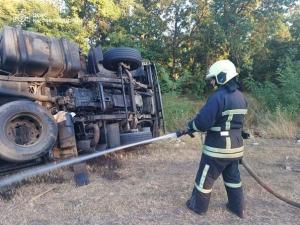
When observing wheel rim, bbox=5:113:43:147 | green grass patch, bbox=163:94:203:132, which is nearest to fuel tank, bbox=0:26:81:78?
wheel rim, bbox=5:113:43:147

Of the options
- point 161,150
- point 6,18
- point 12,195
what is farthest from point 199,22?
point 12,195

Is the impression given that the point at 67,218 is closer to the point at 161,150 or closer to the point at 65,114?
the point at 65,114

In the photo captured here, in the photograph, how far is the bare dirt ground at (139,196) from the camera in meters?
3.83

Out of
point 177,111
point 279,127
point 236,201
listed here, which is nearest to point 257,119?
point 279,127

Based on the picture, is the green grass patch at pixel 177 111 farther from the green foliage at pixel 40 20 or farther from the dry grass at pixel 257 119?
the green foliage at pixel 40 20

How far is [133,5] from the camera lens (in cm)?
1431

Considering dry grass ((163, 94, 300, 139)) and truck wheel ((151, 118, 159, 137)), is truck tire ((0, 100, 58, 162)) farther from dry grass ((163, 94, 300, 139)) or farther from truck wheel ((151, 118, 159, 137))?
dry grass ((163, 94, 300, 139))

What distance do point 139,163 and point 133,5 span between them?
9.47 meters

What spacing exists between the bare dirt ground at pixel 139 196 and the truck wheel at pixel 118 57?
1648 mm

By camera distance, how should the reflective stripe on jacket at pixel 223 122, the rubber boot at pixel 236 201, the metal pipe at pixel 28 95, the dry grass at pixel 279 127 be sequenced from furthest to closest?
the dry grass at pixel 279 127 < the metal pipe at pixel 28 95 < the rubber boot at pixel 236 201 < the reflective stripe on jacket at pixel 223 122

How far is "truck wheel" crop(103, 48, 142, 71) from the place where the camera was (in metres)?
6.22

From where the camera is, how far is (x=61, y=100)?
5605 millimetres

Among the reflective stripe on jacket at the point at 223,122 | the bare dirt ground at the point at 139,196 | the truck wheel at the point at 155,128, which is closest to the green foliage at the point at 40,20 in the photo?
the truck wheel at the point at 155,128

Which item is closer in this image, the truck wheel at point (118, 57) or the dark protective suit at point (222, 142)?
the dark protective suit at point (222, 142)
